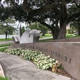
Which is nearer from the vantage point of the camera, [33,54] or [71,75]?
[71,75]

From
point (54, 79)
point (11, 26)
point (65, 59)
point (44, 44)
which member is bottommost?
point (54, 79)

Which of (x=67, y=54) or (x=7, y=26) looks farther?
(x=7, y=26)

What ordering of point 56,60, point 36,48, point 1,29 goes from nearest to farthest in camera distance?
point 56,60, point 36,48, point 1,29

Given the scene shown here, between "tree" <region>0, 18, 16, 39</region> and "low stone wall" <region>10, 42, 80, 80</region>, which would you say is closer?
"low stone wall" <region>10, 42, 80, 80</region>

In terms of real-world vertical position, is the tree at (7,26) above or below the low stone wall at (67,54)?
above

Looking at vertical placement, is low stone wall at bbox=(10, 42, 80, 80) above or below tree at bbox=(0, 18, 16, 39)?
below

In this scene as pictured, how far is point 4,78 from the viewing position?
181 inches

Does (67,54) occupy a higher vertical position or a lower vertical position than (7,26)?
lower

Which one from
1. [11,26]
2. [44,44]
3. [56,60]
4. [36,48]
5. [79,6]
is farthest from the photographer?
[11,26]

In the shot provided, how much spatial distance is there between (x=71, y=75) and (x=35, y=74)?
128 centimetres

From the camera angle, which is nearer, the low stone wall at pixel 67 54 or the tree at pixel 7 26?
the low stone wall at pixel 67 54

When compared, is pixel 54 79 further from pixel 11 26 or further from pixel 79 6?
pixel 11 26

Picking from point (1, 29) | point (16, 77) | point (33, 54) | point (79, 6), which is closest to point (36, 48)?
point (33, 54)

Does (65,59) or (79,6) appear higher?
(79,6)
